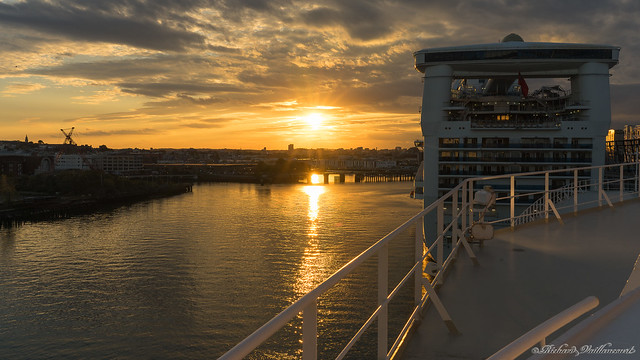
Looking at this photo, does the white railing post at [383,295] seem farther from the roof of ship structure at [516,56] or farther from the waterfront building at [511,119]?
the roof of ship structure at [516,56]

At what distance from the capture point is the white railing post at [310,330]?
76.4 inches

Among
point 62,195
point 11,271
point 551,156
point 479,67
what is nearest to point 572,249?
point 551,156

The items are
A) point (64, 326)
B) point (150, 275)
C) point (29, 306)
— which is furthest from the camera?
point (150, 275)

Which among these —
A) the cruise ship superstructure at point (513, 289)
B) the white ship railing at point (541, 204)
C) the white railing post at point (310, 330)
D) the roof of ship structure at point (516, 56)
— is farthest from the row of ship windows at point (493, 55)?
the white railing post at point (310, 330)

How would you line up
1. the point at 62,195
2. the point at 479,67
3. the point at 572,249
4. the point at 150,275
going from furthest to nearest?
the point at 62,195, the point at 479,67, the point at 150,275, the point at 572,249

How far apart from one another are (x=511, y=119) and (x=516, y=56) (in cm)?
497

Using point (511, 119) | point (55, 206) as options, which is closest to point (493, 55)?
point (511, 119)

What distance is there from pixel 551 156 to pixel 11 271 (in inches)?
1624

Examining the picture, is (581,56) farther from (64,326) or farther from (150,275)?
(64,326)

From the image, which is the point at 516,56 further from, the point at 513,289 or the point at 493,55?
the point at 513,289

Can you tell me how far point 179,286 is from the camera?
30828 mm

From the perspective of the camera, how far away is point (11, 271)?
118 feet

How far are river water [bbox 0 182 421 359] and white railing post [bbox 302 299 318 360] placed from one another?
68.0 feet

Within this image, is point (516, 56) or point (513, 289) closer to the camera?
point (513, 289)
